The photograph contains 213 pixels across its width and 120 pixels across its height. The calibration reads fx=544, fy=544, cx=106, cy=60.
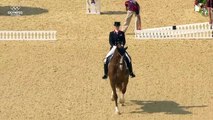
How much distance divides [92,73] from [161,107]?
3.87m

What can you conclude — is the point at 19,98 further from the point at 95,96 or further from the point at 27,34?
the point at 27,34

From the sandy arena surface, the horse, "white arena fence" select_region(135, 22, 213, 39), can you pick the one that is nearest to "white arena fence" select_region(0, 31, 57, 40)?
the sandy arena surface

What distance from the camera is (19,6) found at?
30.2m

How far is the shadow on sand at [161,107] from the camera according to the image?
51.9 ft

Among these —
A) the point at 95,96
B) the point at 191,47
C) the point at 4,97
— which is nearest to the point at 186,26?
the point at 191,47

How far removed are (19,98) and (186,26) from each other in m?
10.2

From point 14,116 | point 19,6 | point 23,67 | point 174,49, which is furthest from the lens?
point 19,6

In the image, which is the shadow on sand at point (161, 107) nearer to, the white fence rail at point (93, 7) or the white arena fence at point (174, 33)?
the white arena fence at point (174, 33)

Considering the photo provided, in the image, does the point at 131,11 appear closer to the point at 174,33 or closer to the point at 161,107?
the point at 174,33

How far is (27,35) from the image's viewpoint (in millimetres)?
23750

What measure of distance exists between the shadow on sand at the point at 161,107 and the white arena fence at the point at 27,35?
8033 millimetres

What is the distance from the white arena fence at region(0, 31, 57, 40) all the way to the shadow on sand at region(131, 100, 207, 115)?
8.03 meters

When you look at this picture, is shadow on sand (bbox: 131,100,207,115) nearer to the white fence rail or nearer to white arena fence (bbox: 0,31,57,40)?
white arena fence (bbox: 0,31,57,40)

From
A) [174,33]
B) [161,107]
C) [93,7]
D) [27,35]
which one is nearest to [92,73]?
[161,107]
